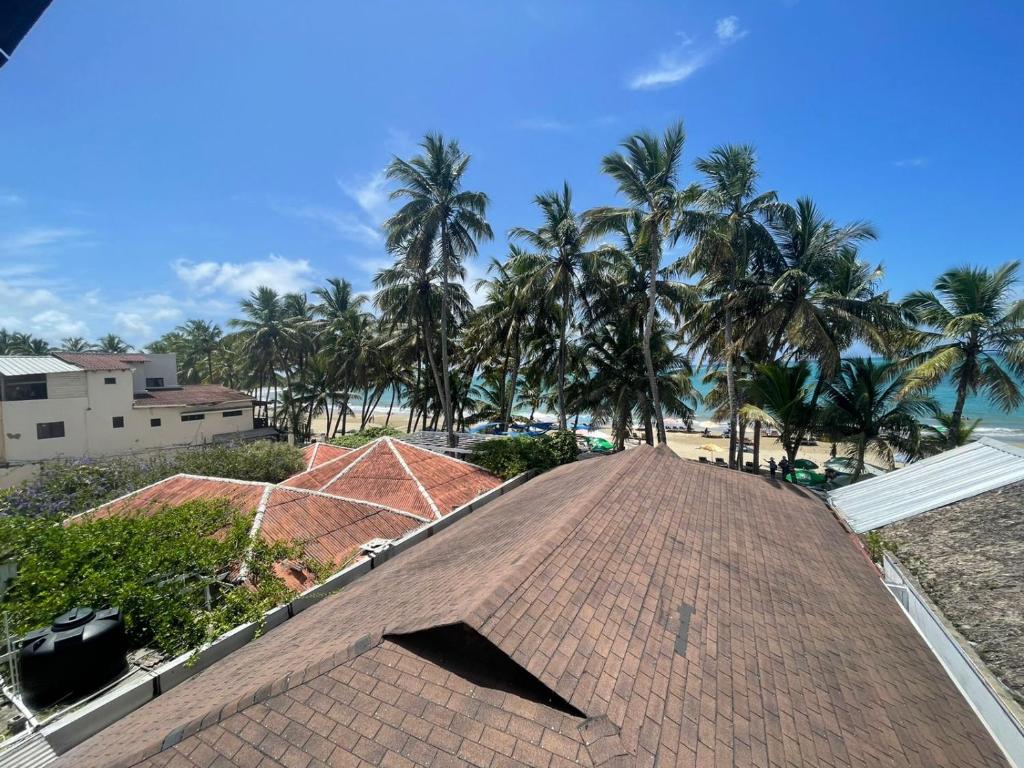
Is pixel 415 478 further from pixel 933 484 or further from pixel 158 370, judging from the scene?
pixel 158 370

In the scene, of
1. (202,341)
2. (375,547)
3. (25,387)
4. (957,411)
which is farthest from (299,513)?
(202,341)

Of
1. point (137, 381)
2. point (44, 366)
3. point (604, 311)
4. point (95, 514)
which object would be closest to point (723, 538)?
point (95, 514)

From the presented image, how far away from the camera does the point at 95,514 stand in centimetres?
1155

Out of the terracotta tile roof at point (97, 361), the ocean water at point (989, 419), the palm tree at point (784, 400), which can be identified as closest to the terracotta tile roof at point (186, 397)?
the terracotta tile roof at point (97, 361)

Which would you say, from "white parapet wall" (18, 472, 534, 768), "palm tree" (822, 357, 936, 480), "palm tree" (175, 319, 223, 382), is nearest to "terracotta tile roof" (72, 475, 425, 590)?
"white parapet wall" (18, 472, 534, 768)

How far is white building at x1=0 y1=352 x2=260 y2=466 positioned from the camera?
22859 mm

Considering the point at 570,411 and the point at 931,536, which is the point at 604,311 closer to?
the point at 570,411

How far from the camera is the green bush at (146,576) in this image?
265 inches

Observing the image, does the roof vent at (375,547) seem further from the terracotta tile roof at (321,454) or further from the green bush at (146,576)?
the terracotta tile roof at (321,454)

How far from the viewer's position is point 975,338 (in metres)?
15.1

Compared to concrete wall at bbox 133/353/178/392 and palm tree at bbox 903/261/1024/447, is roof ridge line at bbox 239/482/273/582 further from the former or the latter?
concrete wall at bbox 133/353/178/392

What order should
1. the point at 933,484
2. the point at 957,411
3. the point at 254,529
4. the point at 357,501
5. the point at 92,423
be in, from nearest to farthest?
the point at 933,484 < the point at 254,529 < the point at 357,501 < the point at 957,411 < the point at 92,423

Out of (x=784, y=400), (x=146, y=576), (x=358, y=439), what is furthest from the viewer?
(x=358, y=439)

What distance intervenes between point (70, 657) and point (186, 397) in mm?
29953
